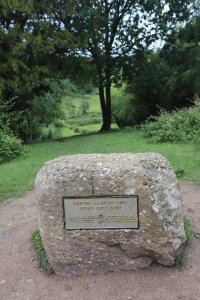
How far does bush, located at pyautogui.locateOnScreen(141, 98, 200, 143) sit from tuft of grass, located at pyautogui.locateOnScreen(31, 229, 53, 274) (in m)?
7.80

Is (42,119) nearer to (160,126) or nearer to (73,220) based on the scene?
(160,126)

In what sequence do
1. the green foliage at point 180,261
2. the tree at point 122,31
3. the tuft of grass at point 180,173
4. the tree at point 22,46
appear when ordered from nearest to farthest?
the green foliage at point 180,261 → the tuft of grass at point 180,173 → the tree at point 22,46 → the tree at point 122,31

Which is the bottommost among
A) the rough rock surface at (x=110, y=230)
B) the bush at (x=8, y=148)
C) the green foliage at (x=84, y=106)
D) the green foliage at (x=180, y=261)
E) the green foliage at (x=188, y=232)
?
the green foliage at (x=84, y=106)

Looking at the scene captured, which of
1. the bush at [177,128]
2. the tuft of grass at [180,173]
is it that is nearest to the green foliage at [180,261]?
the tuft of grass at [180,173]

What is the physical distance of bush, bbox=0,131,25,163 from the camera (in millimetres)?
11968

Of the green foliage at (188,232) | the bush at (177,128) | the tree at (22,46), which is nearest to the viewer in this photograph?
the green foliage at (188,232)

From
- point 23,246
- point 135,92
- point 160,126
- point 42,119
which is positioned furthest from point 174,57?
point 23,246

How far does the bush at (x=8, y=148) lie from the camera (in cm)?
1197

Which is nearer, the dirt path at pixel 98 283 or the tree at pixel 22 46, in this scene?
the dirt path at pixel 98 283

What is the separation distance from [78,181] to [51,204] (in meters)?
0.43

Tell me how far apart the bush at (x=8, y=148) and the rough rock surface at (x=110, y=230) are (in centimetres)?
763

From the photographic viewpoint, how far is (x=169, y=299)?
3971 millimetres

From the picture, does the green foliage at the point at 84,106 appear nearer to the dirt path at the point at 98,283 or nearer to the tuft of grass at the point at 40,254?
the tuft of grass at the point at 40,254

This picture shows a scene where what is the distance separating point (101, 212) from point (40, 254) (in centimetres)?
121
